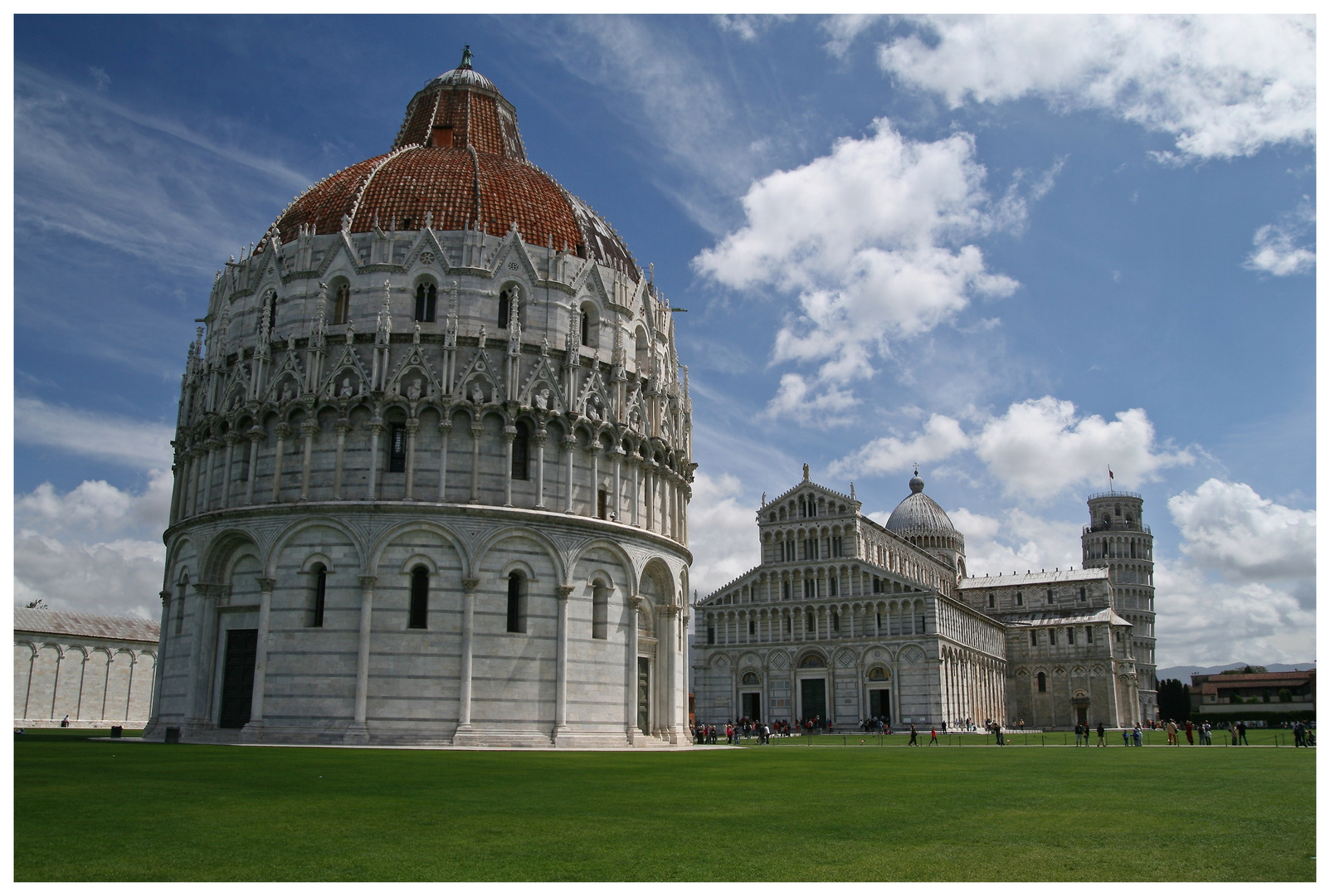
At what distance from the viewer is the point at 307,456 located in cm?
3653

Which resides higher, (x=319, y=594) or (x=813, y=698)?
(x=319, y=594)

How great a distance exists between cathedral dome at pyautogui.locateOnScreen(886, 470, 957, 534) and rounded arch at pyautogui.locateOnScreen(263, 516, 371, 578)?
300ft

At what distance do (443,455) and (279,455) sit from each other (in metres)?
6.03

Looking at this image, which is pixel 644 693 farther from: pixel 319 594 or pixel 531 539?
pixel 319 594

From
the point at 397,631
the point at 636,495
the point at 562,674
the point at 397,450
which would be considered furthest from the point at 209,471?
the point at 636,495

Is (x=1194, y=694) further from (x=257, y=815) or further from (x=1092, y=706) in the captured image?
(x=257, y=815)

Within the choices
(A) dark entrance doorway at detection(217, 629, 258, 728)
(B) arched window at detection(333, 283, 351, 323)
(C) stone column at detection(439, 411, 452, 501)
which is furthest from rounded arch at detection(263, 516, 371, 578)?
(B) arched window at detection(333, 283, 351, 323)

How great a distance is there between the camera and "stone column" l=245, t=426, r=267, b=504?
37.3 metres

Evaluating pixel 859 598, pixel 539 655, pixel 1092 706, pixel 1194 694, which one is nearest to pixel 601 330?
pixel 539 655

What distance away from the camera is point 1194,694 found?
127312mm

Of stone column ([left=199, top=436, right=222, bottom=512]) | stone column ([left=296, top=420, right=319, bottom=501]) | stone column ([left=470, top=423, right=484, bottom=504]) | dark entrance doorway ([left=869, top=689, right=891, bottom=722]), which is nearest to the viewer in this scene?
stone column ([left=296, top=420, right=319, bottom=501])

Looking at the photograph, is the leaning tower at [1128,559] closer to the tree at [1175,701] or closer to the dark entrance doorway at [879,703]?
the tree at [1175,701]

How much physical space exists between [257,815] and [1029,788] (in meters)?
12.9

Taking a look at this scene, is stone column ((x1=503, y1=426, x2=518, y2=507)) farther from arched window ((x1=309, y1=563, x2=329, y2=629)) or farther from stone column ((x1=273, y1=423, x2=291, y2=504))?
stone column ((x1=273, y1=423, x2=291, y2=504))
